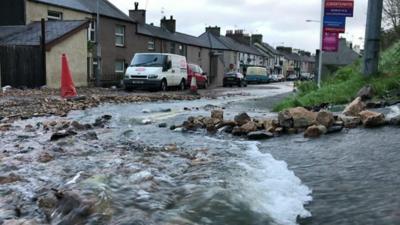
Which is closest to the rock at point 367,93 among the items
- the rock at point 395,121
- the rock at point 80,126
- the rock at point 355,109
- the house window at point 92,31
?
the rock at point 355,109

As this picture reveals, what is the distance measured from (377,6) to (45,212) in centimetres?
988

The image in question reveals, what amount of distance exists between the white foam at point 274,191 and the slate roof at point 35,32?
22.2 m

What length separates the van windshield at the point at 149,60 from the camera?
86.6ft

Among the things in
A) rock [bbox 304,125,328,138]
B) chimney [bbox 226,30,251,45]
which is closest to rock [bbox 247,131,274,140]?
rock [bbox 304,125,328,138]

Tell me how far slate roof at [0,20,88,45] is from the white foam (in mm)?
22218

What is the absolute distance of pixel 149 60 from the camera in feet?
87.9

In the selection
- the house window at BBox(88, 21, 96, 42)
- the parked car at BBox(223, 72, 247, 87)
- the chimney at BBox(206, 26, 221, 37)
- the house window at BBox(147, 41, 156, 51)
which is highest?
the chimney at BBox(206, 26, 221, 37)

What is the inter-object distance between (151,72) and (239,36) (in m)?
60.9

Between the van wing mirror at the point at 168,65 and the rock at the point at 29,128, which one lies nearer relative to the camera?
the rock at the point at 29,128

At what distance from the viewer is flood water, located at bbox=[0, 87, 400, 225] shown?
428cm

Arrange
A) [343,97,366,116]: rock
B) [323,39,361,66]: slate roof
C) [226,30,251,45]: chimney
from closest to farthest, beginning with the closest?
[343,97,366,116]: rock
[323,39,361,66]: slate roof
[226,30,251,45]: chimney

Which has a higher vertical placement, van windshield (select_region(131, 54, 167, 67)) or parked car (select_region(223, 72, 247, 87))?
van windshield (select_region(131, 54, 167, 67))

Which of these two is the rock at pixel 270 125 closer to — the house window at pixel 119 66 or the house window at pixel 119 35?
the house window at pixel 119 66

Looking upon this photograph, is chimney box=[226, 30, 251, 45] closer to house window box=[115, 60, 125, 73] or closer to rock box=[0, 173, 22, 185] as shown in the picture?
house window box=[115, 60, 125, 73]
